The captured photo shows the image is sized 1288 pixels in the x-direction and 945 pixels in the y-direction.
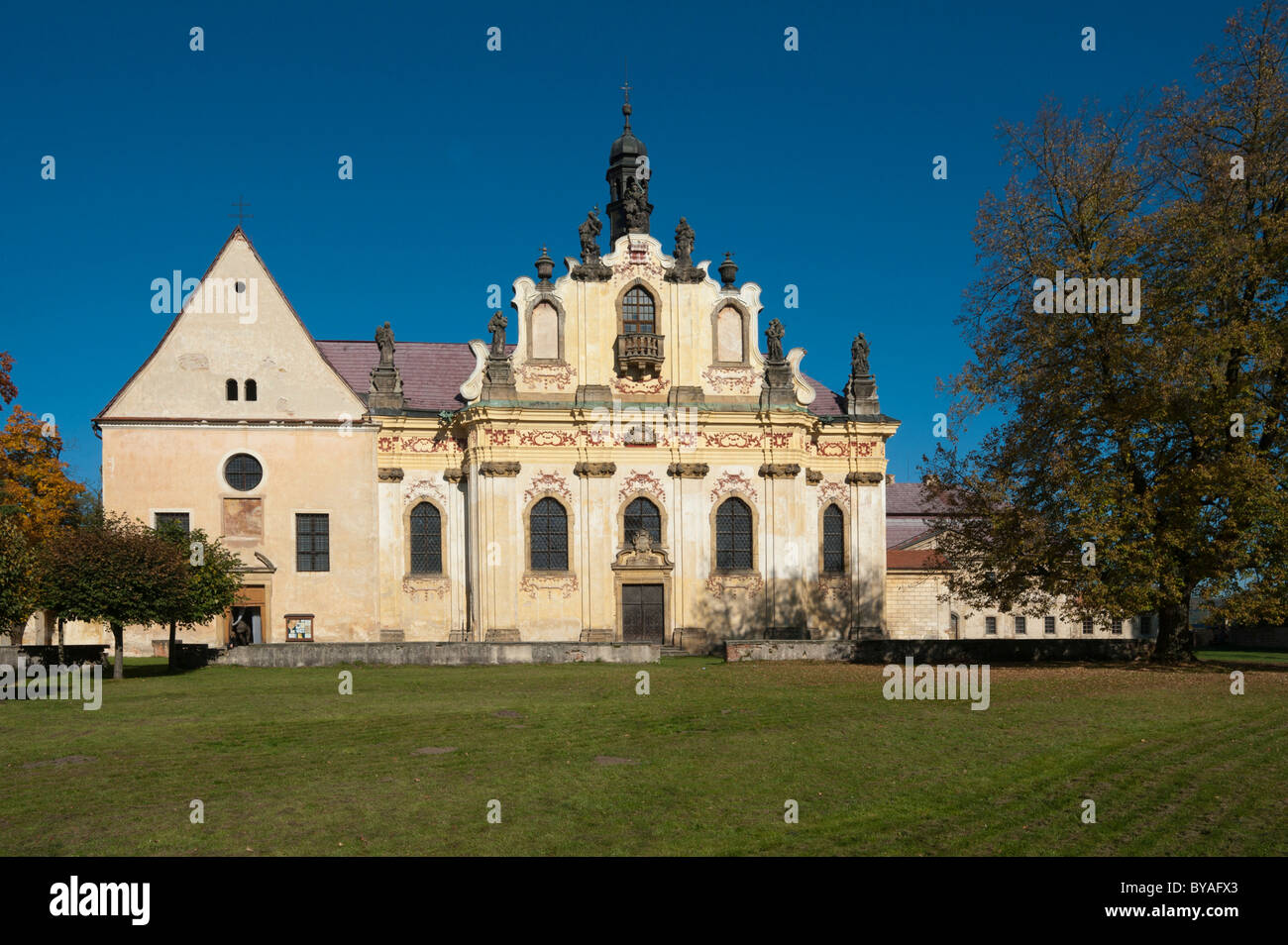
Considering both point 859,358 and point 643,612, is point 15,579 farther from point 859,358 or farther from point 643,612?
point 859,358

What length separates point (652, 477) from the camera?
43000mm

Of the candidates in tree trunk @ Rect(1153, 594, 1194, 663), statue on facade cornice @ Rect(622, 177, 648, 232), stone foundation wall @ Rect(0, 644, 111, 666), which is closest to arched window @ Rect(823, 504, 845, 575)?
statue on facade cornice @ Rect(622, 177, 648, 232)

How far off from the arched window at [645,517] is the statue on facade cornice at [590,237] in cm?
985

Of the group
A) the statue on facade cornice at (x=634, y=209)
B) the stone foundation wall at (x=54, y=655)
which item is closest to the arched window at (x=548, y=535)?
the statue on facade cornice at (x=634, y=209)

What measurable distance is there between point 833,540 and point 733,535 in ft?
15.7

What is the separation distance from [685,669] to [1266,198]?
2090 cm

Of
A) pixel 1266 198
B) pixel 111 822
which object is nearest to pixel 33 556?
pixel 111 822

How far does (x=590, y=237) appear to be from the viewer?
43438mm

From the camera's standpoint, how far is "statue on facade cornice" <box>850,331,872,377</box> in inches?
1853

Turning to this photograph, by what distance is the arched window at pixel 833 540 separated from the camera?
4534 cm

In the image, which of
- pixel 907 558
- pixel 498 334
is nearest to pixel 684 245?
pixel 498 334
